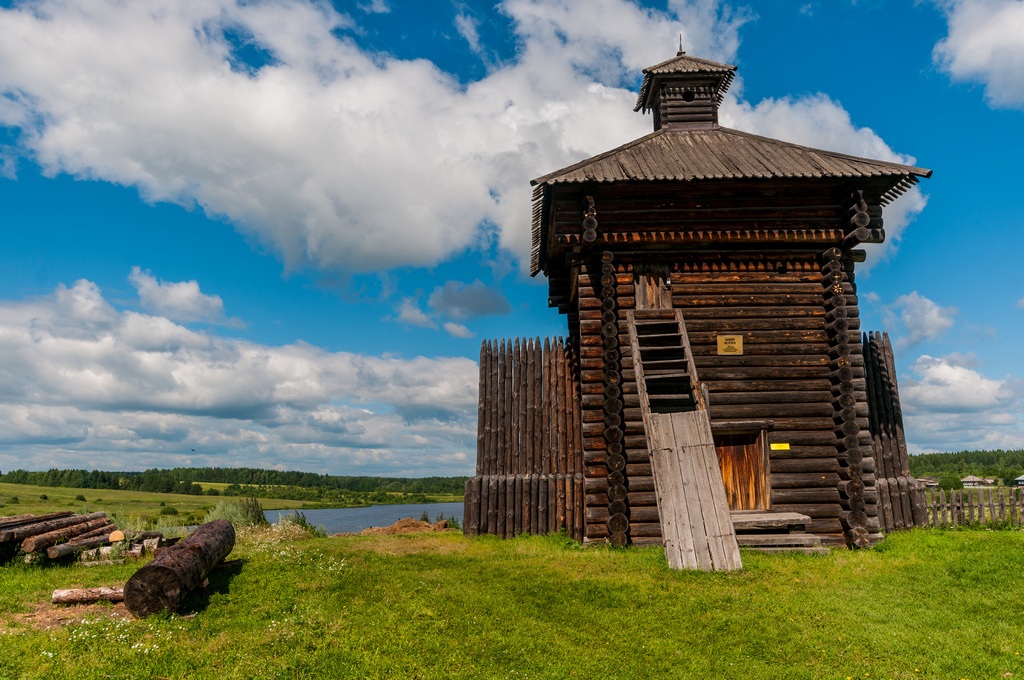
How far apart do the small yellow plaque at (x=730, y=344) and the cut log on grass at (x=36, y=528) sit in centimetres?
1425

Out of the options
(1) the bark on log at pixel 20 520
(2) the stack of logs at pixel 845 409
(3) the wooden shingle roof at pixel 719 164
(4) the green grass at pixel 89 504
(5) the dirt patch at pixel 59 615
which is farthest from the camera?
(4) the green grass at pixel 89 504

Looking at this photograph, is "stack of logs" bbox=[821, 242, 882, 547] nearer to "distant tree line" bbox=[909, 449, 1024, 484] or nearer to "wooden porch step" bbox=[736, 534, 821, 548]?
"wooden porch step" bbox=[736, 534, 821, 548]

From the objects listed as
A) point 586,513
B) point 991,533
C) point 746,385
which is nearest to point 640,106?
point 746,385

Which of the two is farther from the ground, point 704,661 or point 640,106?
point 640,106

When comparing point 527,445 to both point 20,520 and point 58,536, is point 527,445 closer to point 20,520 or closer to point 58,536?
point 58,536

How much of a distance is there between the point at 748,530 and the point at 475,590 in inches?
229

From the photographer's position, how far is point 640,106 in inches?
732

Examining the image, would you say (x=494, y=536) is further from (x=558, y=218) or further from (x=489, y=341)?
(x=558, y=218)

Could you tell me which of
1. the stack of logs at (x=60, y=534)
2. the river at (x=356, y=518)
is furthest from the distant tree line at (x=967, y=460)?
the stack of logs at (x=60, y=534)

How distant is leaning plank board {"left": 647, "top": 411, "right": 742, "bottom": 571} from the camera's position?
367 inches

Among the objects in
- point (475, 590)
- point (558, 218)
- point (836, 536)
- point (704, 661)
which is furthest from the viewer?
point (558, 218)

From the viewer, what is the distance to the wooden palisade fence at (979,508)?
15359 millimetres

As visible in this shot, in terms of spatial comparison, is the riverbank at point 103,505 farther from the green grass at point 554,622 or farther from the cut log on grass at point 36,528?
the green grass at point 554,622

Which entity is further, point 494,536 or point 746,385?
point 494,536
